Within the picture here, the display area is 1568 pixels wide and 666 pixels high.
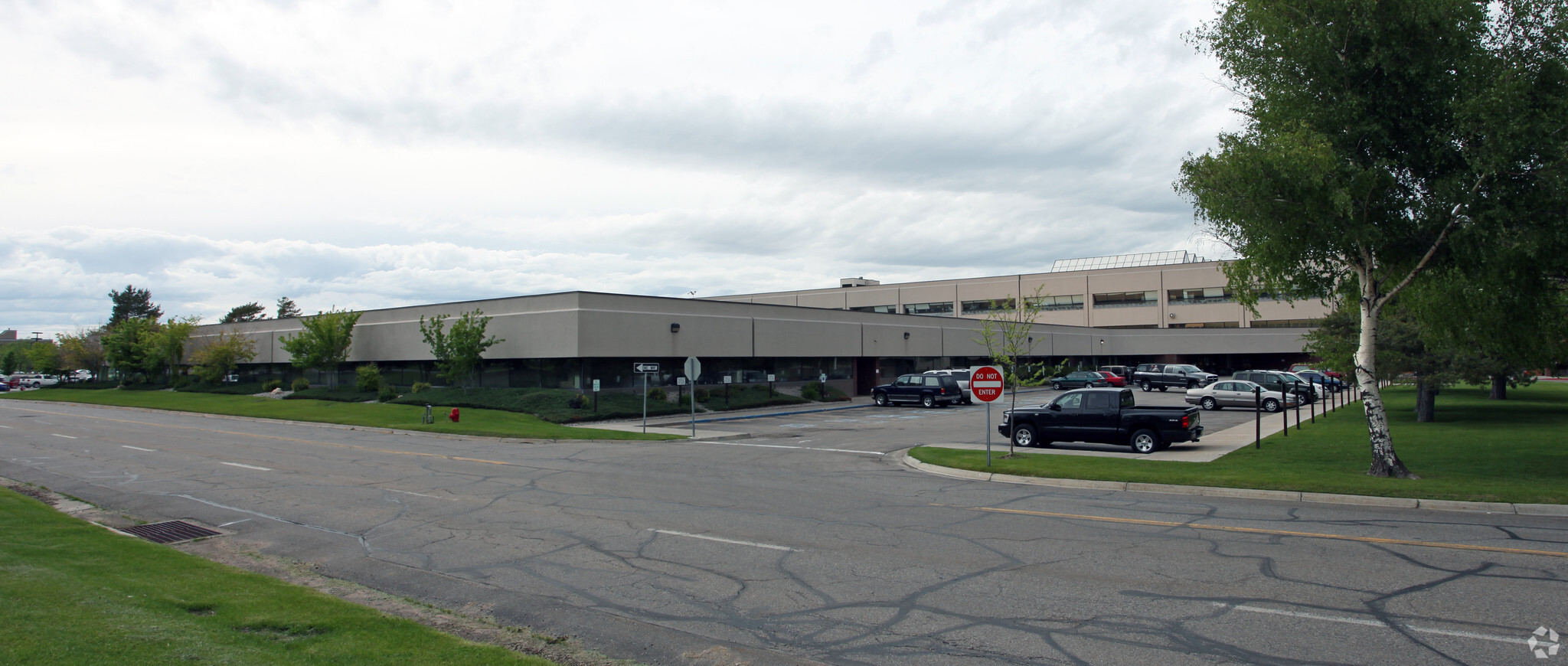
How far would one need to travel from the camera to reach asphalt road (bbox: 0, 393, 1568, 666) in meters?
6.46

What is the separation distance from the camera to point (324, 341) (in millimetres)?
43281

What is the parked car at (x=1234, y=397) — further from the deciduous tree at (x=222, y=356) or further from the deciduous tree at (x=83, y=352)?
the deciduous tree at (x=83, y=352)

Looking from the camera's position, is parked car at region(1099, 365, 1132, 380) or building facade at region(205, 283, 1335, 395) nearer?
building facade at region(205, 283, 1335, 395)

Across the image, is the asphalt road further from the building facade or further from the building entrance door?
the building entrance door

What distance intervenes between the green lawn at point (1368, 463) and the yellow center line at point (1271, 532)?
336cm

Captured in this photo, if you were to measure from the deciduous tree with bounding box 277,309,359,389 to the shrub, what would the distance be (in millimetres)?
2565

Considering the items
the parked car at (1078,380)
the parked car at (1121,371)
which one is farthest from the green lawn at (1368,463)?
the parked car at (1121,371)

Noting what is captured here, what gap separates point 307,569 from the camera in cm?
908

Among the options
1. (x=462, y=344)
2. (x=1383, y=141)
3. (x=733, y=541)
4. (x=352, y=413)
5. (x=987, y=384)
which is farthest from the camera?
(x=462, y=344)

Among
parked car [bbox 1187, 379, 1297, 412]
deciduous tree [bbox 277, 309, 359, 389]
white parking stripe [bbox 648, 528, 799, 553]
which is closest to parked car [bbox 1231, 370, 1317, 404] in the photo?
parked car [bbox 1187, 379, 1297, 412]

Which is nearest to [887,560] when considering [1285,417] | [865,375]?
[1285,417]

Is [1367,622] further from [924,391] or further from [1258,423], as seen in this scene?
[924,391]

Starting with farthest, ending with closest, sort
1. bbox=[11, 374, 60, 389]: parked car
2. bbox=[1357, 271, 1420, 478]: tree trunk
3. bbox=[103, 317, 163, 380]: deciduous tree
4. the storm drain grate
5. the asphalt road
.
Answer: bbox=[11, 374, 60, 389]: parked car, bbox=[103, 317, 163, 380]: deciduous tree, bbox=[1357, 271, 1420, 478]: tree trunk, the storm drain grate, the asphalt road

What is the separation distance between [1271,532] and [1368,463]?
30.1ft
